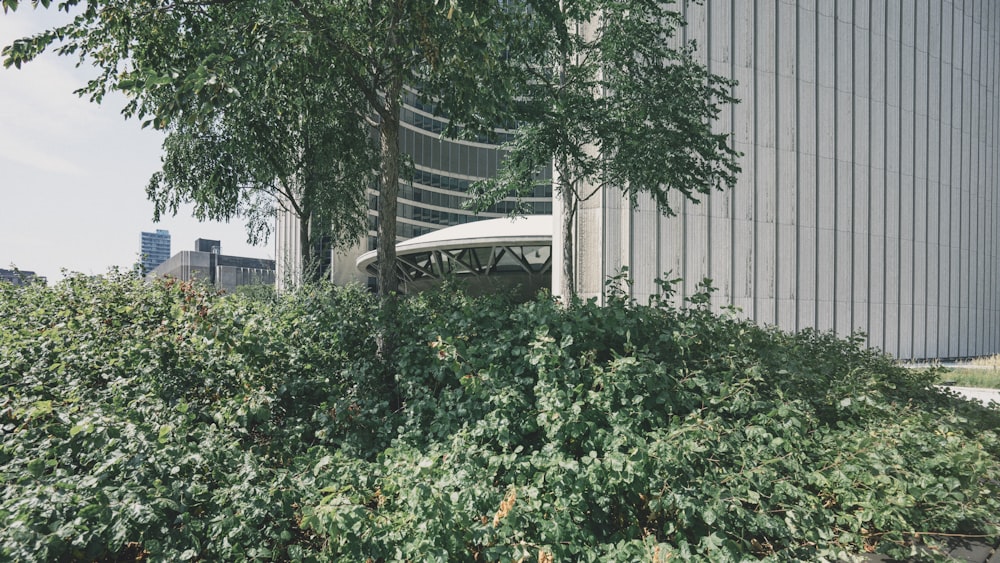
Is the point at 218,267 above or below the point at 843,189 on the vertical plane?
below

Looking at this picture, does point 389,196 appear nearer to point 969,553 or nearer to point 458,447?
point 458,447

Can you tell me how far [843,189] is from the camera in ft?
76.1

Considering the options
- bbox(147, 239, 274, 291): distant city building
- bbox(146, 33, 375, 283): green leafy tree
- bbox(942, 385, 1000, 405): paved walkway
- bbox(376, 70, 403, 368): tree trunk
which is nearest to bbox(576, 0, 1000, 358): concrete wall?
bbox(942, 385, 1000, 405): paved walkway

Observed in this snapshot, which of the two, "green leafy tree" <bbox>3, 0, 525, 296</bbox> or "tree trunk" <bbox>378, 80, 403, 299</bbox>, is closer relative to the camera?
"green leafy tree" <bbox>3, 0, 525, 296</bbox>

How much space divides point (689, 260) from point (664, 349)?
1510 centimetres

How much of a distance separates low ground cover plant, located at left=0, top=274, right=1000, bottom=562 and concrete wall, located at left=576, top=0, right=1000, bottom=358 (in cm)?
1294

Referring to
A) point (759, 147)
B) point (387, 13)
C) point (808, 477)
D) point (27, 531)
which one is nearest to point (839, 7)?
point (759, 147)

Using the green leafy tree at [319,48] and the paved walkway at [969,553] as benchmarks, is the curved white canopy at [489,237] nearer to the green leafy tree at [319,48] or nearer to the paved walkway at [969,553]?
the green leafy tree at [319,48]

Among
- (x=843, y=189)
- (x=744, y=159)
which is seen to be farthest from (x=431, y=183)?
(x=843, y=189)

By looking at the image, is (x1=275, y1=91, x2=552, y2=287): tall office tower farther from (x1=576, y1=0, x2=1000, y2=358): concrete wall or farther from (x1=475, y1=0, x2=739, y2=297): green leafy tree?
(x1=475, y1=0, x2=739, y2=297): green leafy tree

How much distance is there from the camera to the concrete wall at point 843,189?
63.7 ft

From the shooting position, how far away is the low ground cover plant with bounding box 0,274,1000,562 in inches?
119

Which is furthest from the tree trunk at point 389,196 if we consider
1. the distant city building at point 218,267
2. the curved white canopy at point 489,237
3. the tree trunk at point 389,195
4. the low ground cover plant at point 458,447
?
the distant city building at point 218,267

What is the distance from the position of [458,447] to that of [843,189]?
2543 centimetres
